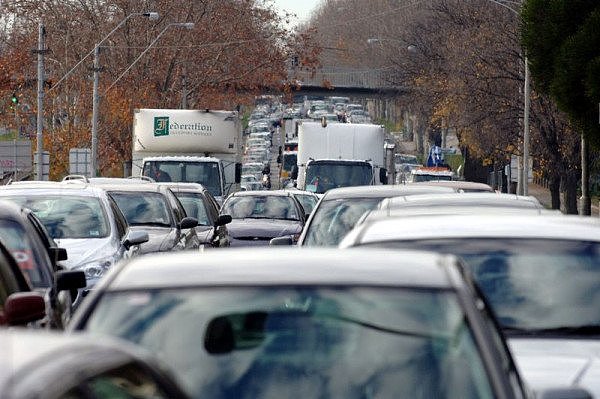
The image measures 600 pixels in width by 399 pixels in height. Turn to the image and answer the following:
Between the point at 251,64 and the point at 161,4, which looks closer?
the point at 161,4

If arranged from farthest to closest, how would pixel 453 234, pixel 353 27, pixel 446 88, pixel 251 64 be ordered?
pixel 353 27, pixel 251 64, pixel 446 88, pixel 453 234

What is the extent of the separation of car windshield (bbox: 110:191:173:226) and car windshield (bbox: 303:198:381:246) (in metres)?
6.95

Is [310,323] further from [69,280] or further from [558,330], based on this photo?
[69,280]

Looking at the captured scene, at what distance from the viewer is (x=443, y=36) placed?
74.9 metres

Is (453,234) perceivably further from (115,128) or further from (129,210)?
(115,128)

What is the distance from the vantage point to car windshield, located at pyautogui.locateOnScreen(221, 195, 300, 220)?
28.0m

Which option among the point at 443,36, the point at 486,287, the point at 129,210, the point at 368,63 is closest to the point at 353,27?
the point at 368,63

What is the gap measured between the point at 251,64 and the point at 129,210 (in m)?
49.8

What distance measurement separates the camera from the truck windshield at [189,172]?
38188mm

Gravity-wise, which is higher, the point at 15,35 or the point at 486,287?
the point at 15,35

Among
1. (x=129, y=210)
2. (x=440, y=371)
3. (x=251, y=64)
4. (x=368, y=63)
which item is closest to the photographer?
(x=440, y=371)

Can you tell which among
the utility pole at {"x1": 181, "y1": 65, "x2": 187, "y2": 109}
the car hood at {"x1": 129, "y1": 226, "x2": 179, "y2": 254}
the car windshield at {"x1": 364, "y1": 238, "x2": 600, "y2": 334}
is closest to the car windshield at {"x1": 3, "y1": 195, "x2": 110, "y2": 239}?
the car hood at {"x1": 129, "y1": 226, "x2": 179, "y2": 254}

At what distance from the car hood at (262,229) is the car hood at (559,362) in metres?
17.8

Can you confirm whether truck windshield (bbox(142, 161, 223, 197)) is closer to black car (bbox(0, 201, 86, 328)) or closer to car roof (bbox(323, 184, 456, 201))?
car roof (bbox(323, 184, 456, 201))
